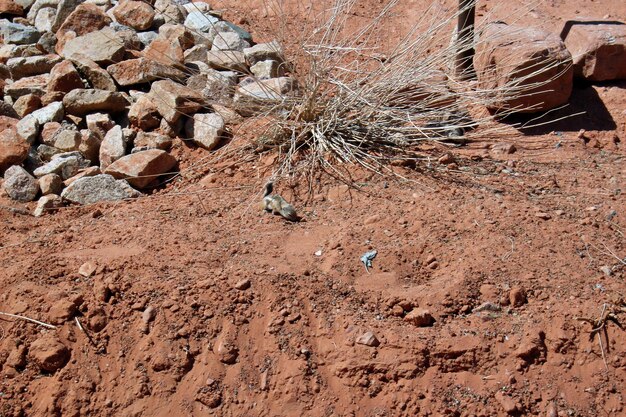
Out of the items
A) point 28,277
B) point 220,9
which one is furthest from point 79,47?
point 28,277

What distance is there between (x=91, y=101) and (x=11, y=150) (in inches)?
25.0

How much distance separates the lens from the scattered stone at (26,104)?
4852mm

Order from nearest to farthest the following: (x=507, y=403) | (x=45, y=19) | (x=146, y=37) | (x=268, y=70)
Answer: (x=507, y=403), (x=268, y=70), (x=146, y=37), (x=45, y=19)

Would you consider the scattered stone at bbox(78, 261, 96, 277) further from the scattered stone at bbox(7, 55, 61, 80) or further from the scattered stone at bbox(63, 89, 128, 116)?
the scattered stone at bbox(7, 55, 61, 80)

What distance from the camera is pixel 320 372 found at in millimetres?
2945

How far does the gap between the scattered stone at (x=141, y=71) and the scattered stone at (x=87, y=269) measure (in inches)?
76.6

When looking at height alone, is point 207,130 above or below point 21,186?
above

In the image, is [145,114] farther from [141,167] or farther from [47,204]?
[47,204]

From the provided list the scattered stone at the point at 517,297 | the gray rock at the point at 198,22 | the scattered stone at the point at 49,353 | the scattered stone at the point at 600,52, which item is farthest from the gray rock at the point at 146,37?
the scattered stone at the point at 517,297

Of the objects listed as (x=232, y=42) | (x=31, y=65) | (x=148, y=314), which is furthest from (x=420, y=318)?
(x=31, y=65)

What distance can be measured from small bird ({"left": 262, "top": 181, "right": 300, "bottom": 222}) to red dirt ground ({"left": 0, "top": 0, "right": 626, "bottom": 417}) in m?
0.06

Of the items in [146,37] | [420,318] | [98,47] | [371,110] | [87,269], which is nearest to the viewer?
[420,318]

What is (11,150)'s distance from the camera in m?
4.27

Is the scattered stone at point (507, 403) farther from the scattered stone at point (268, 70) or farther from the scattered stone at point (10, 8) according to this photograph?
the scattered stone at point (10, 8)
